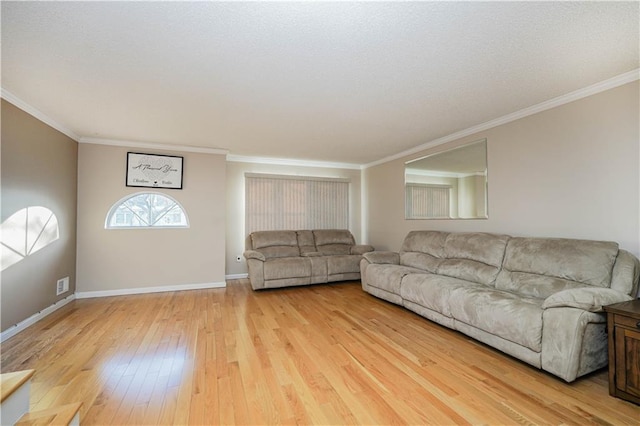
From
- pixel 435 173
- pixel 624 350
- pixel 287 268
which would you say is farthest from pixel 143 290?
pixel 624 350

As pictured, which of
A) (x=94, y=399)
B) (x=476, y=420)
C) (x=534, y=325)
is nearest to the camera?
(x=476, y=420)

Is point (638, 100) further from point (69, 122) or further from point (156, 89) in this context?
point (69, 122)

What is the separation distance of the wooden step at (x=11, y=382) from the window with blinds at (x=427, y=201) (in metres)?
4.56

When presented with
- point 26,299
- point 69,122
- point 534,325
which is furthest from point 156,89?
point 534,325

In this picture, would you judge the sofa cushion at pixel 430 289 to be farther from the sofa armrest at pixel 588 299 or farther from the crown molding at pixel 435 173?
the crown molding at pixel 435 173

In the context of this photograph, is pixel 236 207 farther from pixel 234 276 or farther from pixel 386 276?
pixel 386 276

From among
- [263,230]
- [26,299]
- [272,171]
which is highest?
[272,171]

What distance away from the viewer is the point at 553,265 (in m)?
2.59

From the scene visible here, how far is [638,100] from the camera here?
2.34m

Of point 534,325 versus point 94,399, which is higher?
point 534,325

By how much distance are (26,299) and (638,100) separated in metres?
6.27

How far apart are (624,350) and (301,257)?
3995mm

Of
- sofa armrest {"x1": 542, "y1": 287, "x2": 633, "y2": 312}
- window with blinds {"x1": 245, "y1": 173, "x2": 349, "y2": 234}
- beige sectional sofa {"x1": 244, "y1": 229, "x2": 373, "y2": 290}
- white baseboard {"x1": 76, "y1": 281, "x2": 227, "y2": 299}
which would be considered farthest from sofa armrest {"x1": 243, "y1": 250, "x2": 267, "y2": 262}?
sofa armrest {"x1": 542, "y1": 287, "x2": 633, "y2": 312}

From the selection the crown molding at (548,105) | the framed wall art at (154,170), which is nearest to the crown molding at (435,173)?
the crown molding at (548,105)
